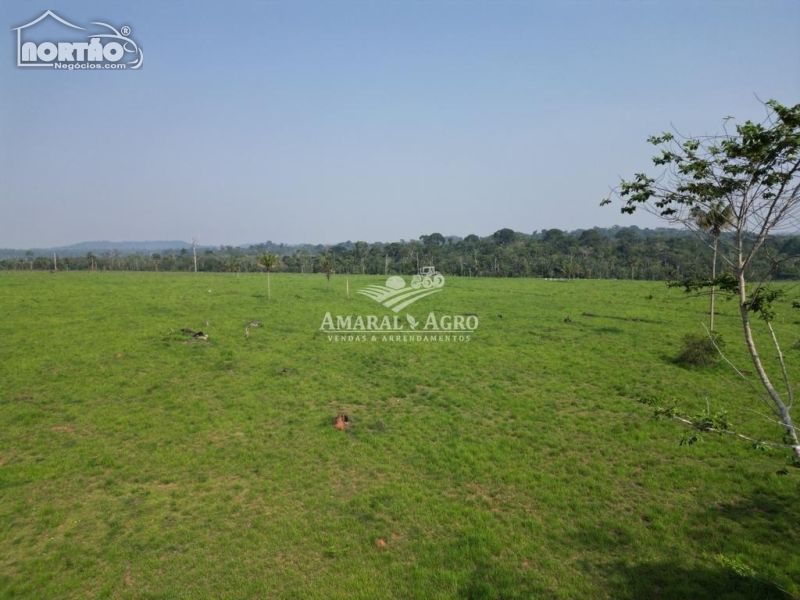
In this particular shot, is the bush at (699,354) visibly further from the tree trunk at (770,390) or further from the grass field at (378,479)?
the tree trunk at (770,390)

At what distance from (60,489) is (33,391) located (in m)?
7.35

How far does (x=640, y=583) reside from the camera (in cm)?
680

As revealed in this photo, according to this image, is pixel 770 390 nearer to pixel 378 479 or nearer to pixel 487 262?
pixel 378 479

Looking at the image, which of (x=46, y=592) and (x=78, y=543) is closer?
(x=46, y=592)

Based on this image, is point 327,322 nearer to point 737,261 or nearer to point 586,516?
point 586,516

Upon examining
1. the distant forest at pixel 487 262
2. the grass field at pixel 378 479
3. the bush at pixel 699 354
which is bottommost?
the grass field at pixel 378 479

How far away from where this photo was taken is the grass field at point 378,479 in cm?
707

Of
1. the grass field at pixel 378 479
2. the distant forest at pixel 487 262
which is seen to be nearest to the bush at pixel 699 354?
the grass field at pixel 378 479

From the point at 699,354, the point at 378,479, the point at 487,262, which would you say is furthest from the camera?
the point at 487,262

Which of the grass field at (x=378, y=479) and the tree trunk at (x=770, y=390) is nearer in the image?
the tree trunk at (x=770, y=390)

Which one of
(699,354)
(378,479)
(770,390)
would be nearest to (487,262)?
(699,354)

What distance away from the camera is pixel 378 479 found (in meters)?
10.1

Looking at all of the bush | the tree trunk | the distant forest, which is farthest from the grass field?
the distant forest

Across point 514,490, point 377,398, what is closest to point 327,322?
point 377,398
